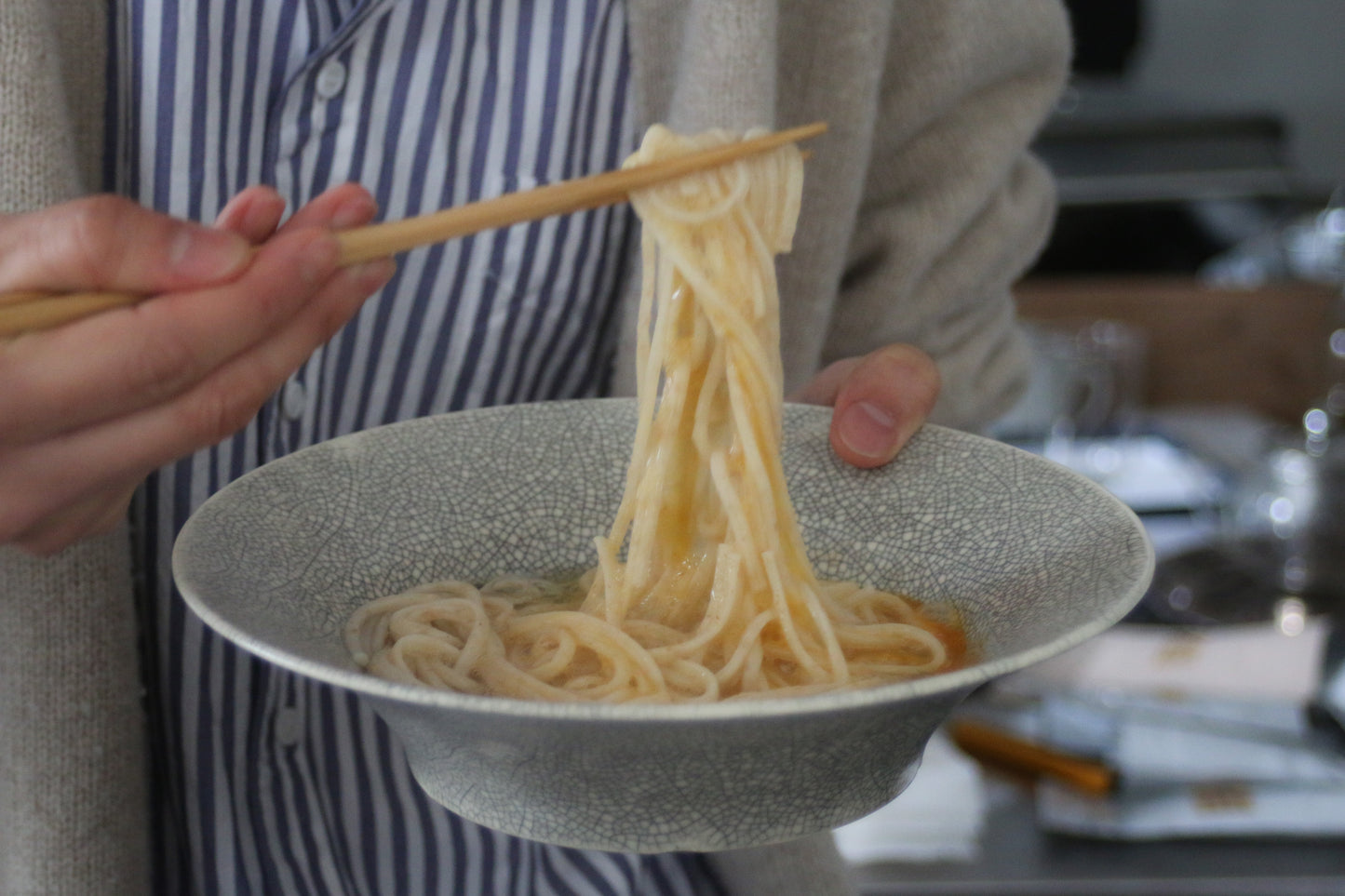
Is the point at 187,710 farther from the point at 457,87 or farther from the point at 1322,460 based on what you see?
the point at 1322,460

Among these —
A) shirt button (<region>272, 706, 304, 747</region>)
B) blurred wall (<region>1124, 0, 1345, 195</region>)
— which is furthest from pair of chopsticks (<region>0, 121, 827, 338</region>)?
blurred wall (<region>1124, 0, 1345, 195</region>)

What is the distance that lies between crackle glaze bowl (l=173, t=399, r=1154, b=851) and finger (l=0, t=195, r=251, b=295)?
0.19 m

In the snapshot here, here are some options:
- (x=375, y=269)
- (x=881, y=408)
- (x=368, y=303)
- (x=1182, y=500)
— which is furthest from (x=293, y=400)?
(x=1182, y=500)

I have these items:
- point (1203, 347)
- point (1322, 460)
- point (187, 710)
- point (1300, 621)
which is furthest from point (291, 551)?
point (1203, 347)

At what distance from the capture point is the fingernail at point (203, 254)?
2.82 feet

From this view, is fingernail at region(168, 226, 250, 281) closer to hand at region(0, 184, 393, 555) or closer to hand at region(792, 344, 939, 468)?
hand at region(0, 184, 393, 555)

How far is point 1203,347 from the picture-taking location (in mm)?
3928

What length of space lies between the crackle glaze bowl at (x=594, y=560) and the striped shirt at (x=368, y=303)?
0.23 meters

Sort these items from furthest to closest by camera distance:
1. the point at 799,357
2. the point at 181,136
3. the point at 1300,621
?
the point at 1300,621
the point at 799,357
the point at 181,136

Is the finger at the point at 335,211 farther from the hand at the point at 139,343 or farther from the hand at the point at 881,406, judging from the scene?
the hand at the point at 881,406

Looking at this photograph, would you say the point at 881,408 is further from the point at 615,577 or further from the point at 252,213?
the point at 252,213

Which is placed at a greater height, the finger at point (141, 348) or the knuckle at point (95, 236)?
the knuckle at point (95, 236)

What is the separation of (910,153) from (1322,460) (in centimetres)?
185

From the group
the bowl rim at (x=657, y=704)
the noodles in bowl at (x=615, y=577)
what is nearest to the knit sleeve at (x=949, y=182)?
the noodles in bowl at (x=615, y=577)
